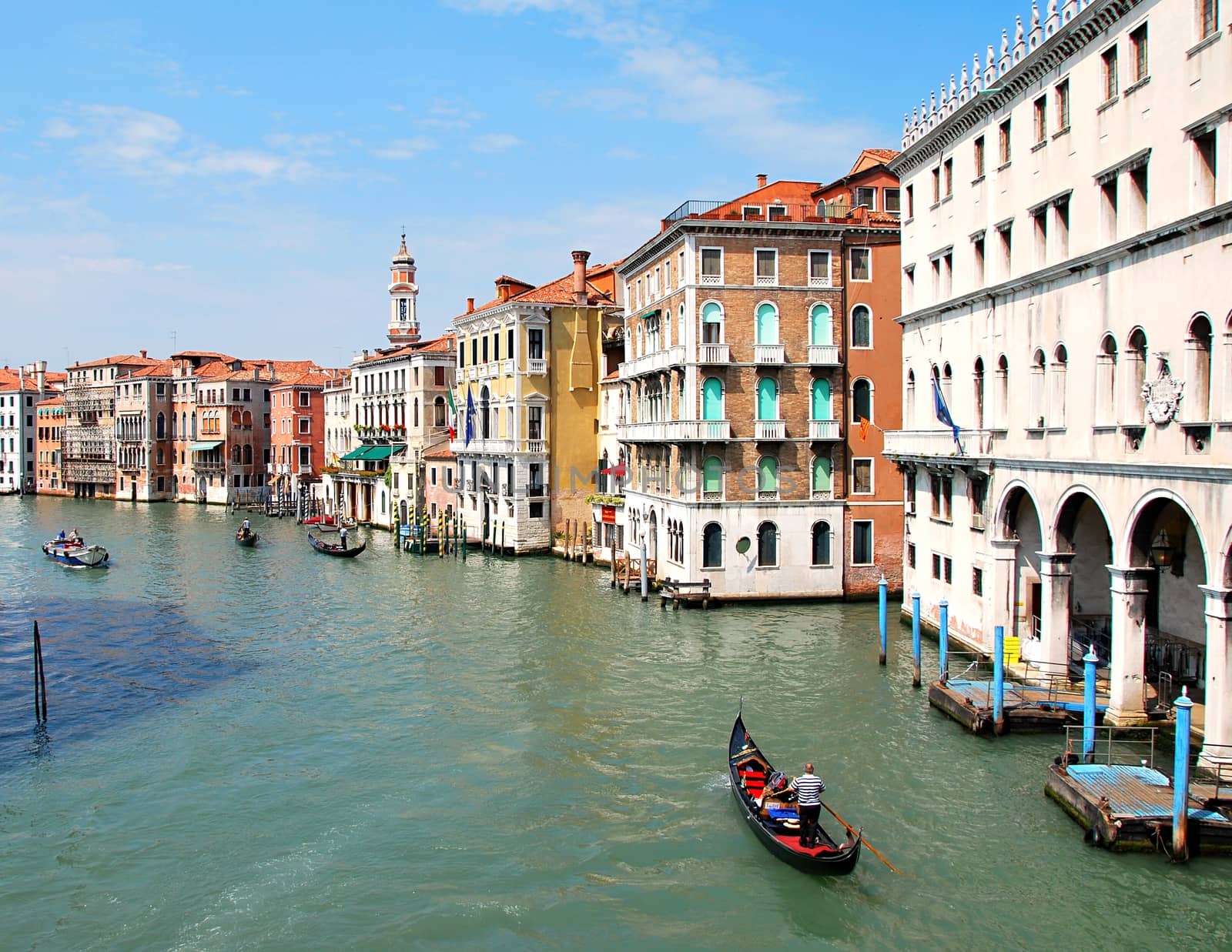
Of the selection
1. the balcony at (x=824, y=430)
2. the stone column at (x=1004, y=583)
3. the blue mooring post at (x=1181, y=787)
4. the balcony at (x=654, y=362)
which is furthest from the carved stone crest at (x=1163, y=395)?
the balcony at (x=654, y=362)

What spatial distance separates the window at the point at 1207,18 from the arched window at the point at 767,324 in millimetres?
15086

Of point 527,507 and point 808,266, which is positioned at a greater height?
point 808,266

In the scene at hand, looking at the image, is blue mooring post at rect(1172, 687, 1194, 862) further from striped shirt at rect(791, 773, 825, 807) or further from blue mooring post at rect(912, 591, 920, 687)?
blue mooring post at rect(912, 591, 920, 687)

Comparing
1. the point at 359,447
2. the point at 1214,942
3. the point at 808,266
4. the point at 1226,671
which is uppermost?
the point at 808,266

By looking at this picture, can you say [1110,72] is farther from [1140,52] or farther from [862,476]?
[862,476]

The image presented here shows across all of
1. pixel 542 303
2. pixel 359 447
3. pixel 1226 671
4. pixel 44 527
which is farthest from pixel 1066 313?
pixel 44 527

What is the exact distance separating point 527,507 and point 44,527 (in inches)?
1190

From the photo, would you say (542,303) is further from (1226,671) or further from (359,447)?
(1226,671)

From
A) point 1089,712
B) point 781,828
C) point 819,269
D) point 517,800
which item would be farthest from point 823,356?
point 781,828

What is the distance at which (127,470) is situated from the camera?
7694 centimetres

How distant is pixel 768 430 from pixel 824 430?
4.80ft

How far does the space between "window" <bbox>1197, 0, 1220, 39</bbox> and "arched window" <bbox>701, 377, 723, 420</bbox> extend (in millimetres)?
15627

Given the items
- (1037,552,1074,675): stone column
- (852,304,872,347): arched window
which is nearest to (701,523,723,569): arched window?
(852,304,872,347): arched window

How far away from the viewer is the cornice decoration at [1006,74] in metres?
15.6
